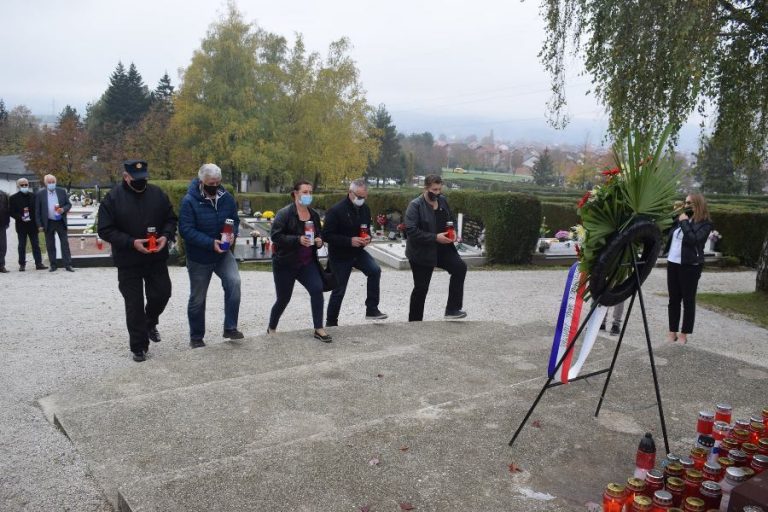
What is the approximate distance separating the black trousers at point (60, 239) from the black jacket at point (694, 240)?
35.4 feet

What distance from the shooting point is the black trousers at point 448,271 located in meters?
7.26

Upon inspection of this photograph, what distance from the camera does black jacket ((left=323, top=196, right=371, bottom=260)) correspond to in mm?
6902

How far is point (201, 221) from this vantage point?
20.3 feet

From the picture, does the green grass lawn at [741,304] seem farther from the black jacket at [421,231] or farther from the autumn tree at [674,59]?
the black jacket at [421,231]

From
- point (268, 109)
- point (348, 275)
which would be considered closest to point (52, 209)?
point (348, 275)

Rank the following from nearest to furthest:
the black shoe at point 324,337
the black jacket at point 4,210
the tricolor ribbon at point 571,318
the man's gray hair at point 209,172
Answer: the tricolor ribbon at point 571,318
the man's gray hair at point 209,172
the black shoe at point 324,337
the black jacket at point 4,210

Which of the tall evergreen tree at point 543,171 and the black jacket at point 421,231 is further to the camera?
the tall evergreen tree at point 543,171

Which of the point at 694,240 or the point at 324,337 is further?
the point at 694,240

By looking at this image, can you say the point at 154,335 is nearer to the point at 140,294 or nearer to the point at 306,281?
the point at 140,294

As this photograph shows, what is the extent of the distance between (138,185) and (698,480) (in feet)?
17.5

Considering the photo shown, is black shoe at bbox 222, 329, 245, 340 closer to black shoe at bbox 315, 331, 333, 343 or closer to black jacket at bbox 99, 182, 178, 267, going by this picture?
black shoe at bbox 315, 331, 333, 343

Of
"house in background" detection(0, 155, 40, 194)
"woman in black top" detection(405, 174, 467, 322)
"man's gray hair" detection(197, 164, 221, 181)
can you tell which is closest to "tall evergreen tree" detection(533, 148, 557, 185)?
"house in background" detection(0, 155, 40, 194)

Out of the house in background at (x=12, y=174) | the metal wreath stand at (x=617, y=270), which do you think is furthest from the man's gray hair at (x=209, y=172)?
the house in background at (x=12, y=174)

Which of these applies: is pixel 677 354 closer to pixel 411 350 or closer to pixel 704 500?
pixel 411 350
